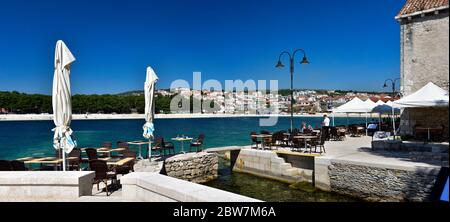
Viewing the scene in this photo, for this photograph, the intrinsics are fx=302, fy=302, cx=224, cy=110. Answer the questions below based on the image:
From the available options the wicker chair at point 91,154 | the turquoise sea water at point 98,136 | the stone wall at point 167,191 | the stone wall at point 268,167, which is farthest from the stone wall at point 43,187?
the turquoise sea water at point 98,136

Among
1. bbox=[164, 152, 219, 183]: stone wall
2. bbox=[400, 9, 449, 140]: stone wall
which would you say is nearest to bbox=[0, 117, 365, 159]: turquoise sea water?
bbox=[164, 152, 219, 183]: stone wall

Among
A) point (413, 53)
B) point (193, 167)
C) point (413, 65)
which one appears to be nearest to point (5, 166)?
point (193, 167)

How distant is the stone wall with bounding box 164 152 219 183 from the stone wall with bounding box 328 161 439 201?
5.35 meters

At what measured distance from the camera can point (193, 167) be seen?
1308cm

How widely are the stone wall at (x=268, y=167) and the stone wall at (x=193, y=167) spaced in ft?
5.44

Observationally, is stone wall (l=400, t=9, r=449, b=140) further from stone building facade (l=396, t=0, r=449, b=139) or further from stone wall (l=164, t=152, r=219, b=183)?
stone wall (l=164, t=152, r=219, b=183)

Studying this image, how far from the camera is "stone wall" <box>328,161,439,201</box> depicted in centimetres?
861

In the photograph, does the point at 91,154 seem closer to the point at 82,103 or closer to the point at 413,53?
the point at 413,53

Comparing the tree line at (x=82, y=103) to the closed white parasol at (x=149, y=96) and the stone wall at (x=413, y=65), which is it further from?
the stone wall at (x=413, y=65)

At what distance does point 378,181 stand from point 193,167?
281 inches
